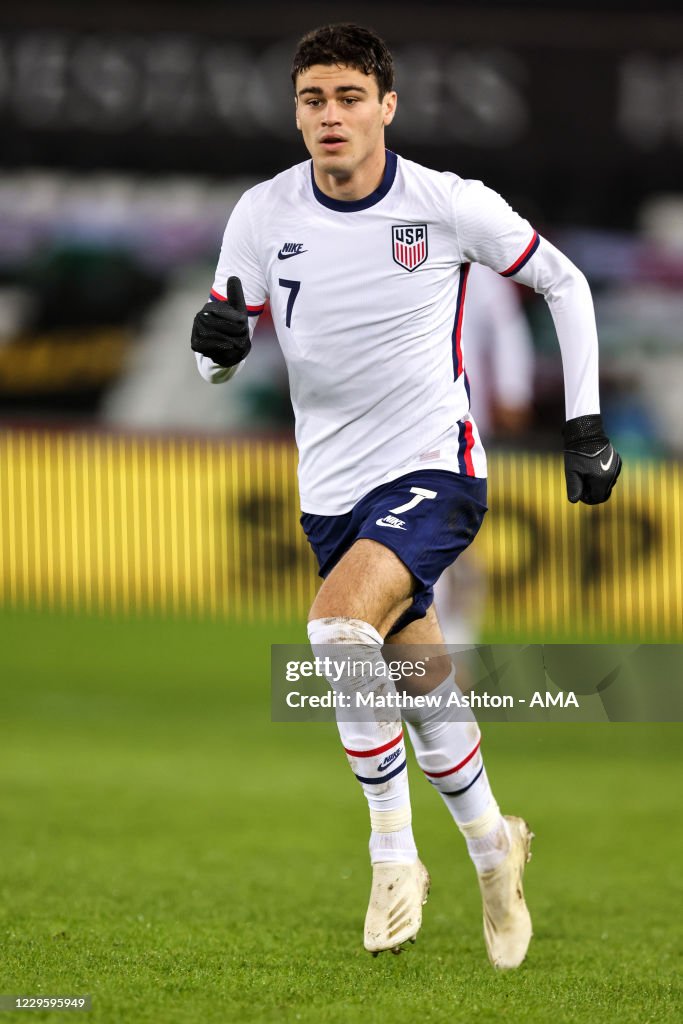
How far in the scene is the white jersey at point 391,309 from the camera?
5047mm

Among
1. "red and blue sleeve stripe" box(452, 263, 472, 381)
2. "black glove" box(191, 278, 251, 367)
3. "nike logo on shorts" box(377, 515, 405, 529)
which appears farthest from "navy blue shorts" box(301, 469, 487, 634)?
"black glove" box(191, 278, 251, 367)

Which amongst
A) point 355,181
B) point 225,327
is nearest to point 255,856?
point 225,327

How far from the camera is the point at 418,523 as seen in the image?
4.89m

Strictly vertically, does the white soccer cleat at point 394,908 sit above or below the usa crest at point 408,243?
below

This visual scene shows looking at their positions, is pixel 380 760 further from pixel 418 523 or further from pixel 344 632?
pixel 418 523

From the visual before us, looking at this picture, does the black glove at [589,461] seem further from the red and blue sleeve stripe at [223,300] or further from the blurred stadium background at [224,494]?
the blurred stadium background at [224,494]

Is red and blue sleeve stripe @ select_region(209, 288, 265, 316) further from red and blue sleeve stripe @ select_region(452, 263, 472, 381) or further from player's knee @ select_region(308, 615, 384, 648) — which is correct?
player's knee @ select_region(308, 615, 384, 648)

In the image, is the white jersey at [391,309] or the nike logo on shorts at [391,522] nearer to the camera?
the nike logo on shorts at [391,522]

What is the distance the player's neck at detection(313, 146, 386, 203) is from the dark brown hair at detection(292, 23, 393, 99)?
0.68 ft

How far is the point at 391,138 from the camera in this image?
1928cm

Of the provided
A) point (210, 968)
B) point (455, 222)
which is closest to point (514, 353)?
point (455, 222)

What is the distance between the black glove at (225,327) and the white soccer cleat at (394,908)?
62.0 inches

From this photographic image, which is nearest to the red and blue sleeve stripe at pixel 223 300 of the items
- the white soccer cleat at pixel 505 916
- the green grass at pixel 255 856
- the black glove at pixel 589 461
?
the black glove at pixel 589 461

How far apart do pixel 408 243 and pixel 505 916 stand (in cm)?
205
